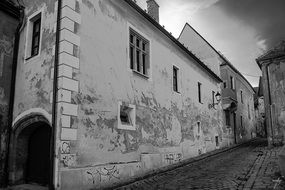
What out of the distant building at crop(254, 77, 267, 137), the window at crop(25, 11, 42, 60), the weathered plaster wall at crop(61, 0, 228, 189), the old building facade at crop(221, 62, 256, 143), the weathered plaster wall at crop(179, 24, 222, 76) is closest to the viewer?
the weathered plaster wall at crop(61, 0, 228, 189)

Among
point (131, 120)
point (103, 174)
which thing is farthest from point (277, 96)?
point (103, 174)

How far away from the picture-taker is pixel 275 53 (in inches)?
665

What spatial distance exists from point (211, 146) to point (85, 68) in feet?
41.2

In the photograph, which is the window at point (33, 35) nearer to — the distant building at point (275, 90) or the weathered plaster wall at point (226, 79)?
the distant building at point (275, 90)

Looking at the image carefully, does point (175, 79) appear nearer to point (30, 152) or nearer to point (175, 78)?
point (175, 78)

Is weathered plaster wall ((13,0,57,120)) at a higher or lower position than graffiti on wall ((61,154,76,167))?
higher

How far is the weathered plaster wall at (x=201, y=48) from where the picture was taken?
22.9 metres

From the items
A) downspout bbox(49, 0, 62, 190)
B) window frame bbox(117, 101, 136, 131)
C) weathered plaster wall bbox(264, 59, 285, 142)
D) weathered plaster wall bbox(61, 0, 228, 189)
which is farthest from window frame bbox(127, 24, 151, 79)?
weathered plaster wall bbox(264, 59, 285, 142)

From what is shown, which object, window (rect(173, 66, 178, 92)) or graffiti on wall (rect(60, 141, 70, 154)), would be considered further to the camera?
window (rect(173, 66, 178, 92))

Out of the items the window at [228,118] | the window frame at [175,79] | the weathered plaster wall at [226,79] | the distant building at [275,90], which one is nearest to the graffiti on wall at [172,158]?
the window frame at [175,79]

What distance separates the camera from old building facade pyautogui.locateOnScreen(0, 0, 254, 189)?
746cm

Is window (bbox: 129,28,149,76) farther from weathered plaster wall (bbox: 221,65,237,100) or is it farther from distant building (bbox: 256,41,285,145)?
weathered plaster wall (bbox: 221,65,237,100)

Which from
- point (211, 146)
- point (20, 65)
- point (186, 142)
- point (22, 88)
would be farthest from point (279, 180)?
point (211, 146)

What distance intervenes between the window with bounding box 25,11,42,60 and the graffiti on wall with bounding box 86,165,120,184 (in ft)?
14.5
